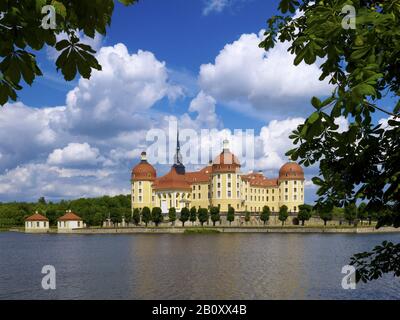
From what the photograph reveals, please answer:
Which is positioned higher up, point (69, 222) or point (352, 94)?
point (352, 94)

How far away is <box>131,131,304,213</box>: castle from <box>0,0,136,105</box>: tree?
86959 millimetres

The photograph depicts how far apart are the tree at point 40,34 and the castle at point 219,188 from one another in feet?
285

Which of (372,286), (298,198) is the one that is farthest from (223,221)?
(372,286)

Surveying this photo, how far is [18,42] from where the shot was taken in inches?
86.1

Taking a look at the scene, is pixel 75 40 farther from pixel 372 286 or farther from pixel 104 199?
pixel 104 199

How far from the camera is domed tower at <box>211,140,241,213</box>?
89312mm

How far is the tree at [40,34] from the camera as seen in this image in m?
2.16

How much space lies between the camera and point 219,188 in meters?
90.1

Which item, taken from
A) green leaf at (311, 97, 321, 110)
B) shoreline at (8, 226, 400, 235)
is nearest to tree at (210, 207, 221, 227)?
shoreline at (8, 226, 400, 235)

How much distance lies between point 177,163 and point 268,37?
106965mm

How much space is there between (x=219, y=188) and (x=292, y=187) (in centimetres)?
1507
